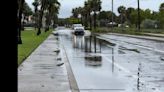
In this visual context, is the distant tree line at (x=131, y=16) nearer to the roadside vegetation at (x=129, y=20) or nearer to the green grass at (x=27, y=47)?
the roadside vegetation at (x=129, y=20)

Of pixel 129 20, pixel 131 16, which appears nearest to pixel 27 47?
pixel 131 16

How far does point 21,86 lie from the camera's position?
33.1 feet

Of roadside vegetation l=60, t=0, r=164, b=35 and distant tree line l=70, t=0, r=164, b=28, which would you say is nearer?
roadside vegetation l=60, t=0, r=164, b=35

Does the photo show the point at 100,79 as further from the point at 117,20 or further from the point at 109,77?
the point at 117,20

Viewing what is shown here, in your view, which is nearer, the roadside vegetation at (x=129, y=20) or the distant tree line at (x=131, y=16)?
the roadside vegetation at (x=129, y=20)

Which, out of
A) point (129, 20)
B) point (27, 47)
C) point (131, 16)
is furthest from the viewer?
point (129, 20)

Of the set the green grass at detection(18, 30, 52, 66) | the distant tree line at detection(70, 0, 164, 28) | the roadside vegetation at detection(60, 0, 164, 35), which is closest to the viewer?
the green grass at detection(18, 30, 52, 66)

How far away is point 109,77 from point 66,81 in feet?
6.22

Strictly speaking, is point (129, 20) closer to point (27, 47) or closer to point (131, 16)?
point (131, 16)

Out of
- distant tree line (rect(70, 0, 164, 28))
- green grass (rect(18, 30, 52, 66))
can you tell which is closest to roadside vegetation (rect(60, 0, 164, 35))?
distant tree line (rect(70, 0, 164, 28))

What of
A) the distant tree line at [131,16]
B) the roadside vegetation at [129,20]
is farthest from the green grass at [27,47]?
the distant tree line at [131,16]

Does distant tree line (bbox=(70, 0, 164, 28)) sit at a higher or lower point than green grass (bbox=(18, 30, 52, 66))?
higher

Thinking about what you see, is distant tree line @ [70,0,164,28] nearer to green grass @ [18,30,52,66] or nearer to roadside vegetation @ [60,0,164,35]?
roadside vegetation @ [60,0,164,35]

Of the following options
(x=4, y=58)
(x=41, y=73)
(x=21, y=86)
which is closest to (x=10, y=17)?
(x=4, y=58)
